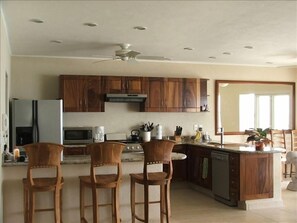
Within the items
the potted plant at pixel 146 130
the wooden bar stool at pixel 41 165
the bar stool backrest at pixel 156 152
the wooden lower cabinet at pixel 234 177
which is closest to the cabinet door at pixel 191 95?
the potted plant at pixel 146 130

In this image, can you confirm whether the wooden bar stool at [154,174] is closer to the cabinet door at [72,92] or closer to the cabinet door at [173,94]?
the cabinet door at [72,92]

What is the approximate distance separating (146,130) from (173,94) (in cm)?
93

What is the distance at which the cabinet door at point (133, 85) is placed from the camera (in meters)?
6.98

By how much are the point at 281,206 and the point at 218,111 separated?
2.79m

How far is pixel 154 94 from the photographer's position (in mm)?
7160

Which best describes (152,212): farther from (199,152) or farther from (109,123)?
(109,123)

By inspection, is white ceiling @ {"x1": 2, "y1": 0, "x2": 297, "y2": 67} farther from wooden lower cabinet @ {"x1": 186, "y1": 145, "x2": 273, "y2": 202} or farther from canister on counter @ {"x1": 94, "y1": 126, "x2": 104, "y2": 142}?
wooden lower cabinet @ {"x1": 186, "y1": 145, "x2": 273, "y2": 202}

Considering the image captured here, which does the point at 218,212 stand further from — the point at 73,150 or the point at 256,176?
the point at 73,150

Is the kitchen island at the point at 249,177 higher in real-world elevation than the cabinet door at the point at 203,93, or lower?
lower

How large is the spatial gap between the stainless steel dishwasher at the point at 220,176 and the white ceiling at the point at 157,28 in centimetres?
183

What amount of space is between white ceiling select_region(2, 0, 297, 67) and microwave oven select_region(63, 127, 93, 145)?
1.41 metres

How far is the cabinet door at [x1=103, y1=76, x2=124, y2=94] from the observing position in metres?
6.86

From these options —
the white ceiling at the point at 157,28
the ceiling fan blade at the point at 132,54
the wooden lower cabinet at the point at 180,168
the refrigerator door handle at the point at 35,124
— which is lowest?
the wooden lower cabinet at the point at 180,168

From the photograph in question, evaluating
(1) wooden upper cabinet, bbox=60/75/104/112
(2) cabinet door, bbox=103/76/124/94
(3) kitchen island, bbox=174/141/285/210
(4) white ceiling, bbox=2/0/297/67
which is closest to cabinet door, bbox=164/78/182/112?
(4) white ceiling, bbox=2/0/297/67
